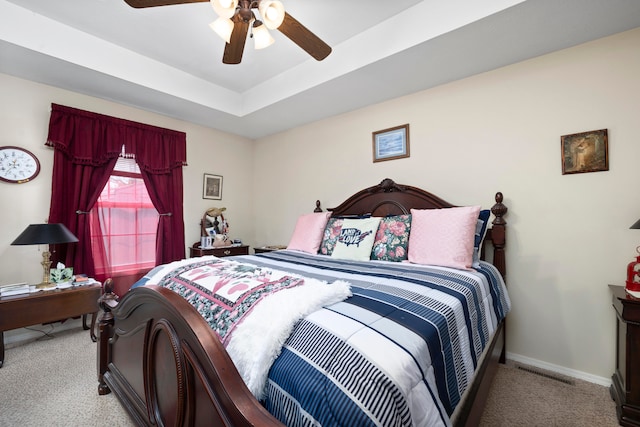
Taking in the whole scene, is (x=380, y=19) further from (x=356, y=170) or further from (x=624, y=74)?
(x=624, y=74)

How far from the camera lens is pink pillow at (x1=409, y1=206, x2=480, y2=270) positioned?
190 centimetres

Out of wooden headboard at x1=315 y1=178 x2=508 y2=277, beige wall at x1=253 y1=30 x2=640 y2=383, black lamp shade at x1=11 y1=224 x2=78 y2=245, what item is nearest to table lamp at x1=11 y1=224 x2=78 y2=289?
black lamp shade at x1=11 y1=224 x2=78 y2=245

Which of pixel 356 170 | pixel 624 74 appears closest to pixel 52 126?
pixel 356 170

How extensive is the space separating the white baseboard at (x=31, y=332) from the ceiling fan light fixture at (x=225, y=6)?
3.18 metres

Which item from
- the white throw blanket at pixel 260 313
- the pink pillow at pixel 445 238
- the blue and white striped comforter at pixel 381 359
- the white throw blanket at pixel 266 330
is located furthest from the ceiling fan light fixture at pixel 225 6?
the pink pillow at pixel 445 238

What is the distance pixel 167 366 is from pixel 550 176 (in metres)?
2.72

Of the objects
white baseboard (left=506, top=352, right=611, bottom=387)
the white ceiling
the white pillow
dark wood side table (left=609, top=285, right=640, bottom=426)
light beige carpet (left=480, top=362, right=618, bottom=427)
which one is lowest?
light beige carpet (left=480, top=362, right=618, bottom=427)

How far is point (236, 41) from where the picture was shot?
5.74 ft

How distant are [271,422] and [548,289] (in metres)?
2.37

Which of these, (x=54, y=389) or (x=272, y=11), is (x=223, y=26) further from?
(x=54, y=389)

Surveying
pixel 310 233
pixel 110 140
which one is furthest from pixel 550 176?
pixel 110 140

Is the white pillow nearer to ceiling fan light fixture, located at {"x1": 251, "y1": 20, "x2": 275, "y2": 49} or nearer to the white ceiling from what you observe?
the white ceiling

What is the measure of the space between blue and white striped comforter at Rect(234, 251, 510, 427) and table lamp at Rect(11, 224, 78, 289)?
2482 mm

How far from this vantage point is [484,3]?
5.71ft
